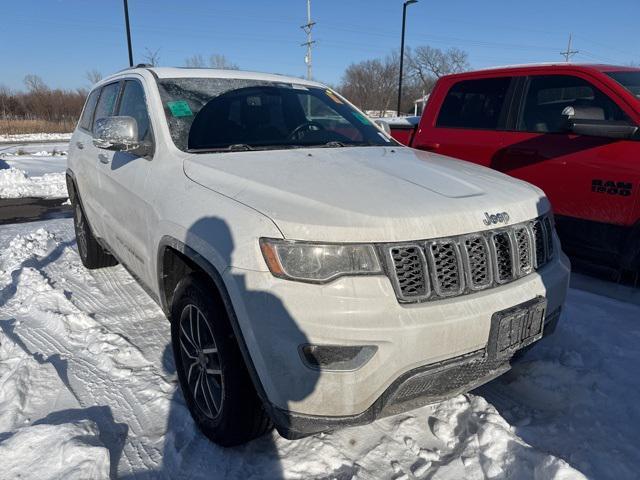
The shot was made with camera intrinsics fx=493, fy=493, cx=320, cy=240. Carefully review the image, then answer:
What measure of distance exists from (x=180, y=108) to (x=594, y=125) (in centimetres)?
328

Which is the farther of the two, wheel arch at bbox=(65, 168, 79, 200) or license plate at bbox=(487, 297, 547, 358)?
wheel arch at bbox=(65, 168, 79, 200)

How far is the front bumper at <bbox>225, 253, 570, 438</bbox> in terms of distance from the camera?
1.83 metres

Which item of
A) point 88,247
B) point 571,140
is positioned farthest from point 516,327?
point 88,247

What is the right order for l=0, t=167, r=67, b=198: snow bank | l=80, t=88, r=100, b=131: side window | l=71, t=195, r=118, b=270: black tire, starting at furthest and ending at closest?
l=0, t=167, r=67, b=198: snow bank < l=71, t=195, r=118, b=270: black tire < l=80, t=88, r=100, b=131: side window

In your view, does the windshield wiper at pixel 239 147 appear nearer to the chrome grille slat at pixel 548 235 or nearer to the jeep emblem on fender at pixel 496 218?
the jeep emblem on fender at pixel 496 218

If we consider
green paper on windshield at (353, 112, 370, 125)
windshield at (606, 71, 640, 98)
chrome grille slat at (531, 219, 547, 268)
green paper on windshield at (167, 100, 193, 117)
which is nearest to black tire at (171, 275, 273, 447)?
green paper on windshield at (167, 100, 193, 117)

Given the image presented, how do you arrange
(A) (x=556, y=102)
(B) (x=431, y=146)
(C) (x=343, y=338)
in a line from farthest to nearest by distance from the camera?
(B) (x=431, y=146) < (A) (x=556, y=102) < (C) (x=343, y=338)

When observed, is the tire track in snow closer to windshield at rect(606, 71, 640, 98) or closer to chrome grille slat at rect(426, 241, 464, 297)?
chrome grille slat at rect(426, 241, 464, 297)

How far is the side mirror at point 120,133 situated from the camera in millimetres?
2850

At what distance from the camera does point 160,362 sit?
320 cm

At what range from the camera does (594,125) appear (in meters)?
4.05

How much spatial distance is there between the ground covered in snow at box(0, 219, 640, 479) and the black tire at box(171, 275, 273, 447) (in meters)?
0.16

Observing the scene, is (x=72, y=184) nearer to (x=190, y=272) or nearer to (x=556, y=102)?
(x=190, y=272)

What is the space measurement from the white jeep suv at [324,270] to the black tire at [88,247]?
85.4 inches
